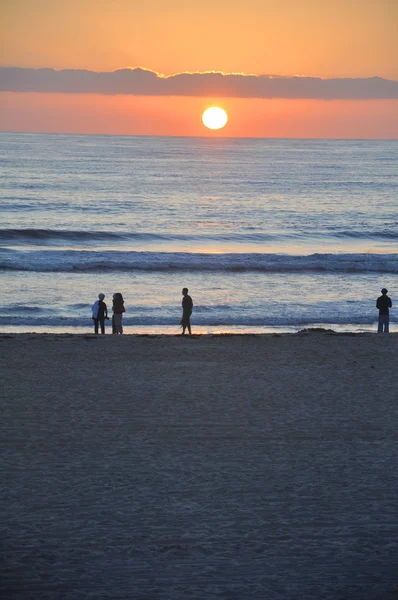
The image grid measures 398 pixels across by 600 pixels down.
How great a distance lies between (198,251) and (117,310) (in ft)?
64.9

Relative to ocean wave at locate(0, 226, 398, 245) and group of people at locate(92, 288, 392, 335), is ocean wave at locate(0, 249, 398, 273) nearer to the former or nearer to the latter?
ocean wave at locate(0, 226, 398, 245)

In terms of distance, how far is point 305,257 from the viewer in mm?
35875

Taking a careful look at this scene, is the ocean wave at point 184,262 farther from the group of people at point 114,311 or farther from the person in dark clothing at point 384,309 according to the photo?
the person in dark clothing at point 384,309

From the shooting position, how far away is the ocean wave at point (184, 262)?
32688mm

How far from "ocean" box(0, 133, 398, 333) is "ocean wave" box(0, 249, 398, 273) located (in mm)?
56

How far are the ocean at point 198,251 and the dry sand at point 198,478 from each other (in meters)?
8.00

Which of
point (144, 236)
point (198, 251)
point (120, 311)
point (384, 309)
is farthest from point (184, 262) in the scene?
point (384, 309)

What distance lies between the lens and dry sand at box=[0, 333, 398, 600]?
699 cm

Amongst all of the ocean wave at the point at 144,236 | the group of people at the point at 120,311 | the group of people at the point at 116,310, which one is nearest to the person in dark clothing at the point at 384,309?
the group of people at the point at 120,311

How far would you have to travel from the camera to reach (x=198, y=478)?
926cm

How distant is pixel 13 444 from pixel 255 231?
36223mm

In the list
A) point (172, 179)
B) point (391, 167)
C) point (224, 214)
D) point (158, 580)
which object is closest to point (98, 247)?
point (224, 214)

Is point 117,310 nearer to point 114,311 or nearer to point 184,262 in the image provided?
point 114,311

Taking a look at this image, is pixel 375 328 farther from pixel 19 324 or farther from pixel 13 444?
pixel 13 444
